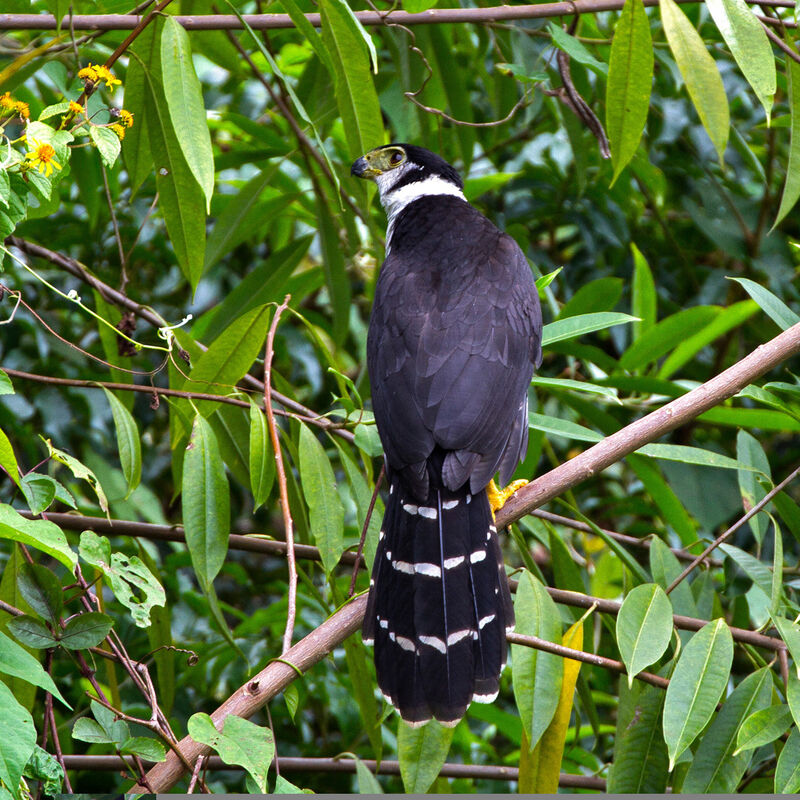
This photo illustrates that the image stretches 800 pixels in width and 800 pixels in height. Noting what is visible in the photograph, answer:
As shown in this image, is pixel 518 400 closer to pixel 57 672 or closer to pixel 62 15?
pixel 62 15

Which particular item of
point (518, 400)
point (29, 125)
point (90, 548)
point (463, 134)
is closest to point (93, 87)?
point (29, 125)

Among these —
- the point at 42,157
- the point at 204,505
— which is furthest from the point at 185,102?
the point at 204,505

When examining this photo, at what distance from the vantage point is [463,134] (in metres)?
3.35

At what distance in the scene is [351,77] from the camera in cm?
231

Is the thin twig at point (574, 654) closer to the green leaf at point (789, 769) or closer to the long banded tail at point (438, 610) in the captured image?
the long banded tail at point (438, 610)

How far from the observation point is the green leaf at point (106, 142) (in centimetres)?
180

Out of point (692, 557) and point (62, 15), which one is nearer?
point (62, 15)

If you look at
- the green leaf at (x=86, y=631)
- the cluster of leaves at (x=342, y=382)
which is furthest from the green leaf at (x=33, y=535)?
the green leaf at (x=86, y=631)

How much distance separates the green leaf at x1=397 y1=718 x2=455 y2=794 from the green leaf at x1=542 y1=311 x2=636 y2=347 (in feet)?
3.27

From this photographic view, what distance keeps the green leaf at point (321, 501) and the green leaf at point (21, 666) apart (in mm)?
801

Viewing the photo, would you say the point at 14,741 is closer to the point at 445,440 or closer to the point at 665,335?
the point at 445,440

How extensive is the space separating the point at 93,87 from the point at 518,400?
1227 mm

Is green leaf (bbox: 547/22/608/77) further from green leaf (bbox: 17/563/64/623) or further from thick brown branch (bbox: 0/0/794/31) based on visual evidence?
green leaf (bbox: 17/563/64/623)

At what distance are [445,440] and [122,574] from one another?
86 cm
